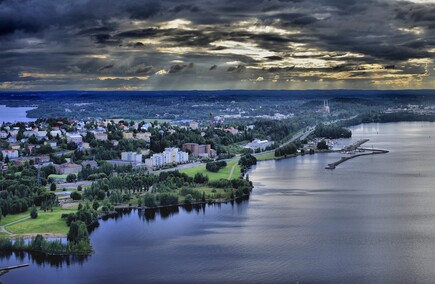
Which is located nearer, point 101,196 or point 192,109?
point 101,196

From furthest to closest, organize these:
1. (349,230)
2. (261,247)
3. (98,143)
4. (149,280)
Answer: (98,143)
(349,230)
(261,247)
(149,280)

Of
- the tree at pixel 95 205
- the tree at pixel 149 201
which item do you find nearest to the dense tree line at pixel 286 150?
the tree at pixel 149 201

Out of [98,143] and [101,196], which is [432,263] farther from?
[98,143]

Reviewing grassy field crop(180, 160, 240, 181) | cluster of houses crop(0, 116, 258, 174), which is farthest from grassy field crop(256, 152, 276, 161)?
grassy field crop(180, 160, 240, 181)

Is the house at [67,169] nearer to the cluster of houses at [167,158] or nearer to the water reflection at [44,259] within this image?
Result: the cluster of houses at [167,158]

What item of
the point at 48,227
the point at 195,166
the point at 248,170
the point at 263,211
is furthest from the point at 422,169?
the point at 48,227

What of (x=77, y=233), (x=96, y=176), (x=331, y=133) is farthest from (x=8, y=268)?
(x=331, y=133)
